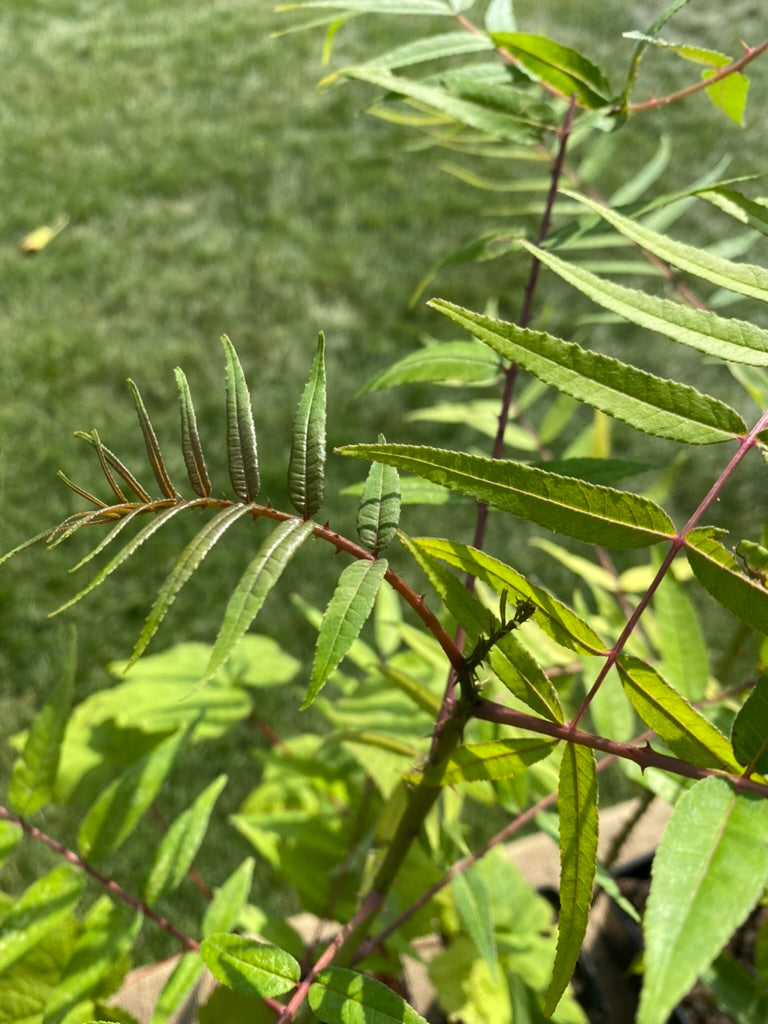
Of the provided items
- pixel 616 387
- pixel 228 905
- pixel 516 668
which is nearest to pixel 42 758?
pixel 228 905

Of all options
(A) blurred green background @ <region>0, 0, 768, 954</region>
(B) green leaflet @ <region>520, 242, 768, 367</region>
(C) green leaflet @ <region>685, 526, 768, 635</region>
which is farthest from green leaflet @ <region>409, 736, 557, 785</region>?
(A) blurred green background @ <region>0, 0, 768, 954</region>

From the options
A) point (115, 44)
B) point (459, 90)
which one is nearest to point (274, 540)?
point (459, 90)

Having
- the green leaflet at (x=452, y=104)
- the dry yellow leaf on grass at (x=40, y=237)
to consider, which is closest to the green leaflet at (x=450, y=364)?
the green leaflet at (x=452, y=104)

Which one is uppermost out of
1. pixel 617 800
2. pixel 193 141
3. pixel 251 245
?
pixel 193 141

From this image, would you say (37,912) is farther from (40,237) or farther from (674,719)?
(40,237)

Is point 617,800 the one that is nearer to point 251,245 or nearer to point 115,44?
point 251,245

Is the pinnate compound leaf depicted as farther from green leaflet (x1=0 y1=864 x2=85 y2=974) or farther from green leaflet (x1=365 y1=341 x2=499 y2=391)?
green leaflet (x1=365 y1=341 x2=499 y2=391)

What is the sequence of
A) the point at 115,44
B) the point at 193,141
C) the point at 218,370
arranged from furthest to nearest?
the point at 115,44
the point at 193,141
the point at 218,370
